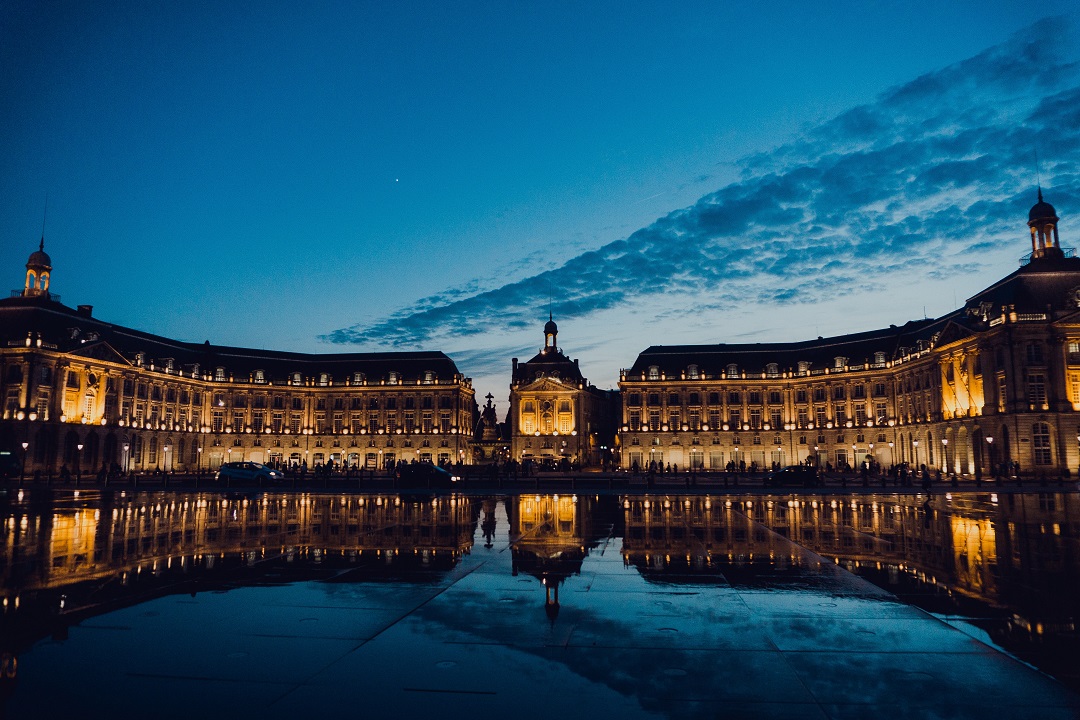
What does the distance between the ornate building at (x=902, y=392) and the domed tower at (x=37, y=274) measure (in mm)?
73072

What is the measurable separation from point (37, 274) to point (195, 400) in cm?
2512

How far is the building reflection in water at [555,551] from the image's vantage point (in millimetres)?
9805

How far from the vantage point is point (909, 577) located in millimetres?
11930

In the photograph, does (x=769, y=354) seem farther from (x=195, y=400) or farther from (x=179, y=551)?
(x=179, y=551)

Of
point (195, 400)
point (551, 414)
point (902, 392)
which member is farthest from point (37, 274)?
point (902, 392)

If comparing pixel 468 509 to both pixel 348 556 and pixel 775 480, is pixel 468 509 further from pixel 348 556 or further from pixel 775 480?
pixel 775 480

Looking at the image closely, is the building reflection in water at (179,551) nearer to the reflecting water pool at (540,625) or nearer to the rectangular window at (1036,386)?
the reflecting water pool at (540,625)

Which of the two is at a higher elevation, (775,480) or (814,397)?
(814,397)

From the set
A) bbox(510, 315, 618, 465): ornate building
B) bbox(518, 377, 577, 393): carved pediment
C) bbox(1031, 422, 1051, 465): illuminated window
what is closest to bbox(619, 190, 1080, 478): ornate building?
bbox(1031, 422, 1051, 465): illuminated window

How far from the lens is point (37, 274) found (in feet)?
268

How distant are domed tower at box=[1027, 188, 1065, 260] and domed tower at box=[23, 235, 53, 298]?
103614 millimetres

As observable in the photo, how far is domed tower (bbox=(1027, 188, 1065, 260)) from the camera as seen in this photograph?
6969 centimetres

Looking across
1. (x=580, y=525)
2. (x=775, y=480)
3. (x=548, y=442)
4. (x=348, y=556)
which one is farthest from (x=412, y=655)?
(x=548, y=442)

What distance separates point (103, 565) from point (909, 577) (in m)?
13.9
